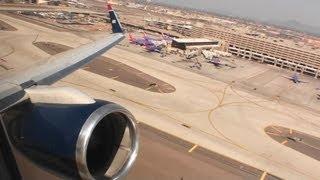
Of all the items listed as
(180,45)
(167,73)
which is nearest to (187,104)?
(167,73)

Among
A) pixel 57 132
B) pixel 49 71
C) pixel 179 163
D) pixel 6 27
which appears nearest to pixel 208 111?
pixel 179 163

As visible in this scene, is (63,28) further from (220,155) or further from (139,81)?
(220,155)

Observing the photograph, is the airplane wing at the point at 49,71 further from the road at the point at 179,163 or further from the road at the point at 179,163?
the road at the point at 179,163

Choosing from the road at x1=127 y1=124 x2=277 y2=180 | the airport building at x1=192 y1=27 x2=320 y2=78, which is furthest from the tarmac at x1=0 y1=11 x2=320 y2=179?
the airport building at x1=192 y1=27 x2=320 y2=78

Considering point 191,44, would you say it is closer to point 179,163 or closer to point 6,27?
point 6,27

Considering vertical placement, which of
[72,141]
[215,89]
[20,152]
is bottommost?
[215,89]

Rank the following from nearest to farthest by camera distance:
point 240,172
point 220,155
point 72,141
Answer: point 72,141 < point 240,172 < point 220,155

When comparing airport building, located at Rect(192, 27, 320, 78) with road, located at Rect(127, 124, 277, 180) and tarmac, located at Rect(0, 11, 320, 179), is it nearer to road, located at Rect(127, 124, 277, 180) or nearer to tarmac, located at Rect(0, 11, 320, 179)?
tarmac, located at Rect(0, 11, 320, 179)
